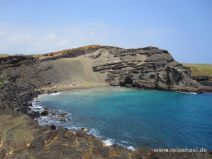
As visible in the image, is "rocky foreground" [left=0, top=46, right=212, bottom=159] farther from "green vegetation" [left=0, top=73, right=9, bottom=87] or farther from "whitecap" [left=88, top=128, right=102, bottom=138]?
"whitecap" [left=88, top=128, right=102, bottom=138]

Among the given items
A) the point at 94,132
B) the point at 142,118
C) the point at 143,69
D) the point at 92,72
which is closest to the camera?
the point at 94,132

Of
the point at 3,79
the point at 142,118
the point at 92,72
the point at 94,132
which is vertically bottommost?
the point at 142,118

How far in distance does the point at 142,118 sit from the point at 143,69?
58657mm

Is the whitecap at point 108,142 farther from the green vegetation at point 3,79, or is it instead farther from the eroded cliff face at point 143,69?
the eroded cliff face at point 143,69

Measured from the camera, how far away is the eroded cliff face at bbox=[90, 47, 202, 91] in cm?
10788

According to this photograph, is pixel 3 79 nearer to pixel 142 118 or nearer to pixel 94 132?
pixel 142 118

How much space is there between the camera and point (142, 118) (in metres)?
56.8

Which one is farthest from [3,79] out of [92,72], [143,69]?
[143,69]

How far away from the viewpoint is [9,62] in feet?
371

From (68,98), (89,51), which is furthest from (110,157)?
(89,51)

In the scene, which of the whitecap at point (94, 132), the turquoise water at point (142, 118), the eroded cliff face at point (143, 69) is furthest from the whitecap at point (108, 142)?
the eroded cliff face at point (143, 69)

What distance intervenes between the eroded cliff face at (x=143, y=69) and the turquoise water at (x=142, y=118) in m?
18.7

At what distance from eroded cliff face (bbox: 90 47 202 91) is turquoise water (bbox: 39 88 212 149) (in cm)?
1866

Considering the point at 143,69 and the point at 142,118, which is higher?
the point at 143,69
